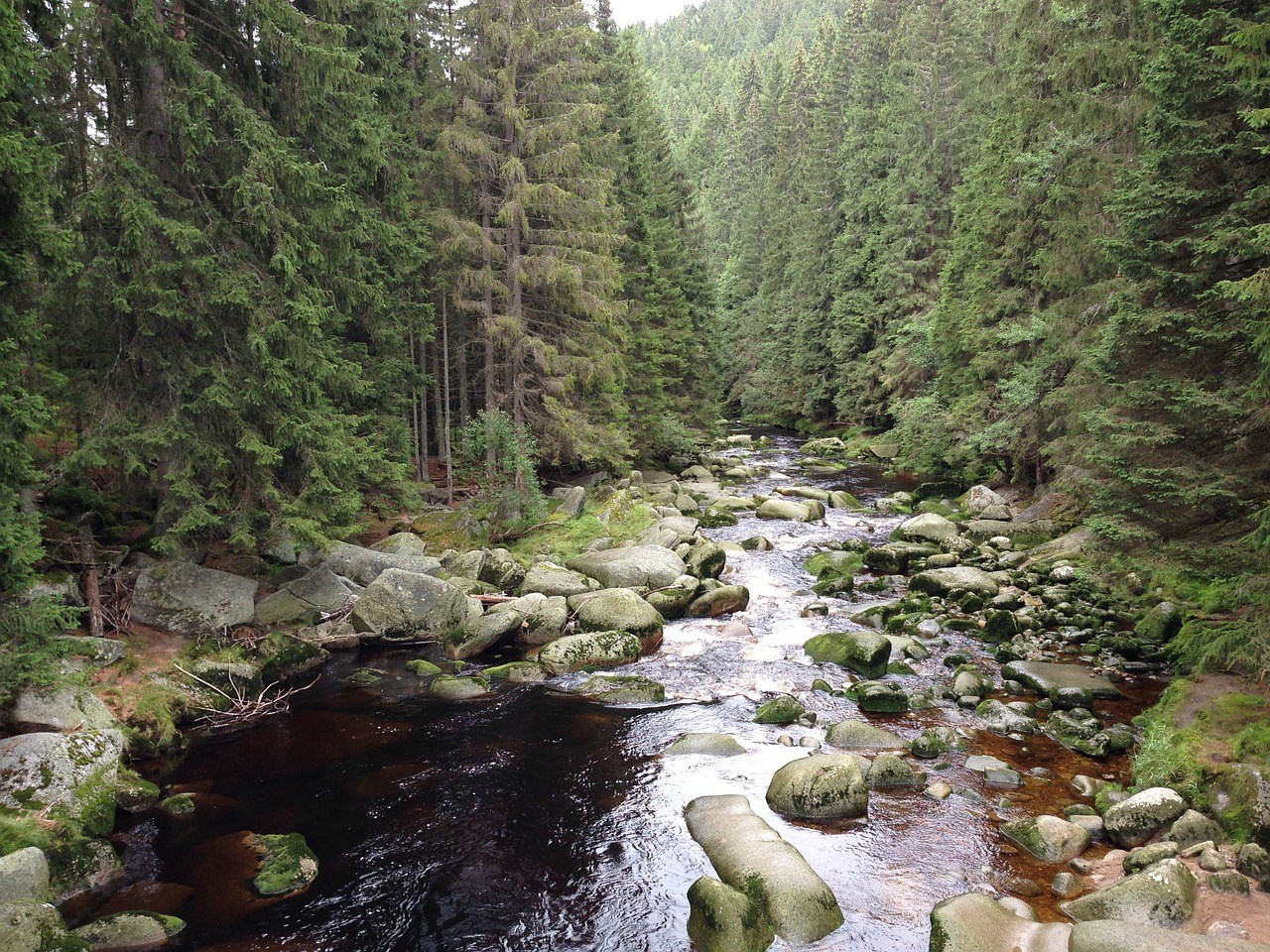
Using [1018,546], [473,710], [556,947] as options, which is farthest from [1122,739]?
[1018,546]

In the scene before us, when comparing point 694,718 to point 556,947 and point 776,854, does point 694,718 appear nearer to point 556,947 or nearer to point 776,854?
point 776,854

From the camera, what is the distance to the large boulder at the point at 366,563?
14508 millimetres

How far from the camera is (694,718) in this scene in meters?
10.5

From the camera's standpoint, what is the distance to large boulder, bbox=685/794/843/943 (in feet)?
20.1

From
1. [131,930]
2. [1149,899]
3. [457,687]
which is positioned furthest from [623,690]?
[1149,899]

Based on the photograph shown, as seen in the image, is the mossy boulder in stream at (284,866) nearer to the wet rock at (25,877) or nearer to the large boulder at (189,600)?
the wet rock at (25,877)

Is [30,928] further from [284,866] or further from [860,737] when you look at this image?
[860,737]

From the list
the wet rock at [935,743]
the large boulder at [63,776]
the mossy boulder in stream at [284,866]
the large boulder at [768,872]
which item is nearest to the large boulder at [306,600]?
the large boulder at [63,776]

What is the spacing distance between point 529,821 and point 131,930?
11.8 ft

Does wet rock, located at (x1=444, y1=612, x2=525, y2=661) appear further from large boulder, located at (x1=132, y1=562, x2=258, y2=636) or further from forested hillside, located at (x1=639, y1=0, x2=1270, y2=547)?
forested hillside, located at (x1=639, y1=0, x2=1270, y2=547)

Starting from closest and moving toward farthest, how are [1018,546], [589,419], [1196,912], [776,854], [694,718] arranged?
[1196,912], [776,854], [694,718], [1018,546], [589,419]

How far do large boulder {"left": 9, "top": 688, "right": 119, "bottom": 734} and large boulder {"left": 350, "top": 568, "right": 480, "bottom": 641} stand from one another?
4.69 metres

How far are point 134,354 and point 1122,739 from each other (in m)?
14.3

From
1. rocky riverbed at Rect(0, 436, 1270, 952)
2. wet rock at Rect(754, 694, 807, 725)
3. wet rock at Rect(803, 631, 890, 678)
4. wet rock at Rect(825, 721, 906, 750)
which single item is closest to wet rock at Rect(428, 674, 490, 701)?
rocky riverbed at Rect(0, 436, 1270, 952)
